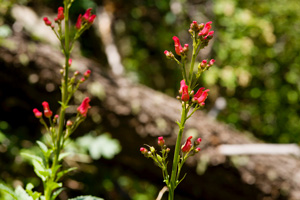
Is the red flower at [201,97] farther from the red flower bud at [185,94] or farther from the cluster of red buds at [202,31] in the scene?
the cluster of red buds at [202,31]

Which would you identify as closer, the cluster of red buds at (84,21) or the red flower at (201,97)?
the red flower at (201,97)

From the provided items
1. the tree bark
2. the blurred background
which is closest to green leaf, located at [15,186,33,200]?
the tree bark

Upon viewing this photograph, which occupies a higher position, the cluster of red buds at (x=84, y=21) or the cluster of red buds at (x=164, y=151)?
the cluster of red buds at (x=84, y=21)

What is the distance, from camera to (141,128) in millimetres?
3248

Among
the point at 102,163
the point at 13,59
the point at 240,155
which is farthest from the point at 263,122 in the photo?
the point at 13,59

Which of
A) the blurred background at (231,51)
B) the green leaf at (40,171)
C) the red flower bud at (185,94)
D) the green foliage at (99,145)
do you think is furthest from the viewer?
the blurred background at (231,51)

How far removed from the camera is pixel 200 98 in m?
1.16

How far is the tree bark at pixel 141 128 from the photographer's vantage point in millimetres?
3207

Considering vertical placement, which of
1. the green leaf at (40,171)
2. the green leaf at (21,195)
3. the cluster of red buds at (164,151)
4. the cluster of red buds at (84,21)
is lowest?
the green leaf at (21,195)

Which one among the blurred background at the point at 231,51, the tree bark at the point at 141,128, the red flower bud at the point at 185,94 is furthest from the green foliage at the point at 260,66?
the red flower bud at the point at 185,94

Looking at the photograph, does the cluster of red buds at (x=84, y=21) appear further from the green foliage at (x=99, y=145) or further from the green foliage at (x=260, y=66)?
the green foliage at (x=260, y=66)

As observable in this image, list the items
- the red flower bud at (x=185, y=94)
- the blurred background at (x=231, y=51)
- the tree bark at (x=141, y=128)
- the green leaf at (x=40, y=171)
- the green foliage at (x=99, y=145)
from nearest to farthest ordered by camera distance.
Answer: the red flower bud at (x=185, y=94)
the green leaf at (x=40, y=171)
the green foliage at (x=99, y=145)
the tree bark at (x=141, y=128)
the blurred background at (x=231, y=51)

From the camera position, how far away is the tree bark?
321 cm

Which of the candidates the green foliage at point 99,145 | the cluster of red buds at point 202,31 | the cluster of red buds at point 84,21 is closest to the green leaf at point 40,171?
the cluster of red buds at point 84,21
